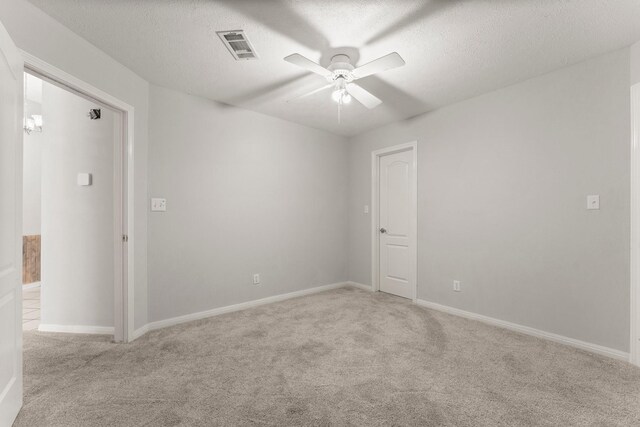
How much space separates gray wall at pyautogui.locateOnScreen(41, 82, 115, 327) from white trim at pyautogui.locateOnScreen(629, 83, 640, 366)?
439 centimetres

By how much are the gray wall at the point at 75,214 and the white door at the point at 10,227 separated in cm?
116

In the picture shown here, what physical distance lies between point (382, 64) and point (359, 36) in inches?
11.2

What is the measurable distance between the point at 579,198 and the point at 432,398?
2.14 metres

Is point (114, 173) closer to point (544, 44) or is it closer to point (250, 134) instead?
point (250, 134)

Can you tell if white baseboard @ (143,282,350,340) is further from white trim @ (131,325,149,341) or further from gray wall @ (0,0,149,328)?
gray wall @ (0,0,149,328)

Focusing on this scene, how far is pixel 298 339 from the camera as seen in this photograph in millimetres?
2689

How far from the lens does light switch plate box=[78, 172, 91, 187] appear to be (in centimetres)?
279

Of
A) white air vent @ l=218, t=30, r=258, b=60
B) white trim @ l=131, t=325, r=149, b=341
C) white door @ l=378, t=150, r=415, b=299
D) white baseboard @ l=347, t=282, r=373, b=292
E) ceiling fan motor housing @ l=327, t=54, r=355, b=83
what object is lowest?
white baseboard @ l=347, t=282, r=373, b=292

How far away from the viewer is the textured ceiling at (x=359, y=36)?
1.87 m

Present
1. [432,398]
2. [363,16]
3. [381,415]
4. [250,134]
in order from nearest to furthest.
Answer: [381,415] < [432,398] < [363,16] < [250,134]

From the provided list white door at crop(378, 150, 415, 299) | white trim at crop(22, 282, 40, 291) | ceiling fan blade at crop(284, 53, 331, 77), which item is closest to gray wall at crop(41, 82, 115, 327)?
ceiling fan blade at crop(284, 53, 331, 77)

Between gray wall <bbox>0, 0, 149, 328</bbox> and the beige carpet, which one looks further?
gray wall <bbox>0, 0, 149, 328</bbox>

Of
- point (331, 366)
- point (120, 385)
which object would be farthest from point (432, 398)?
point (120, 385)

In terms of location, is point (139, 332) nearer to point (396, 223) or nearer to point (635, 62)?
point (396, 223)
